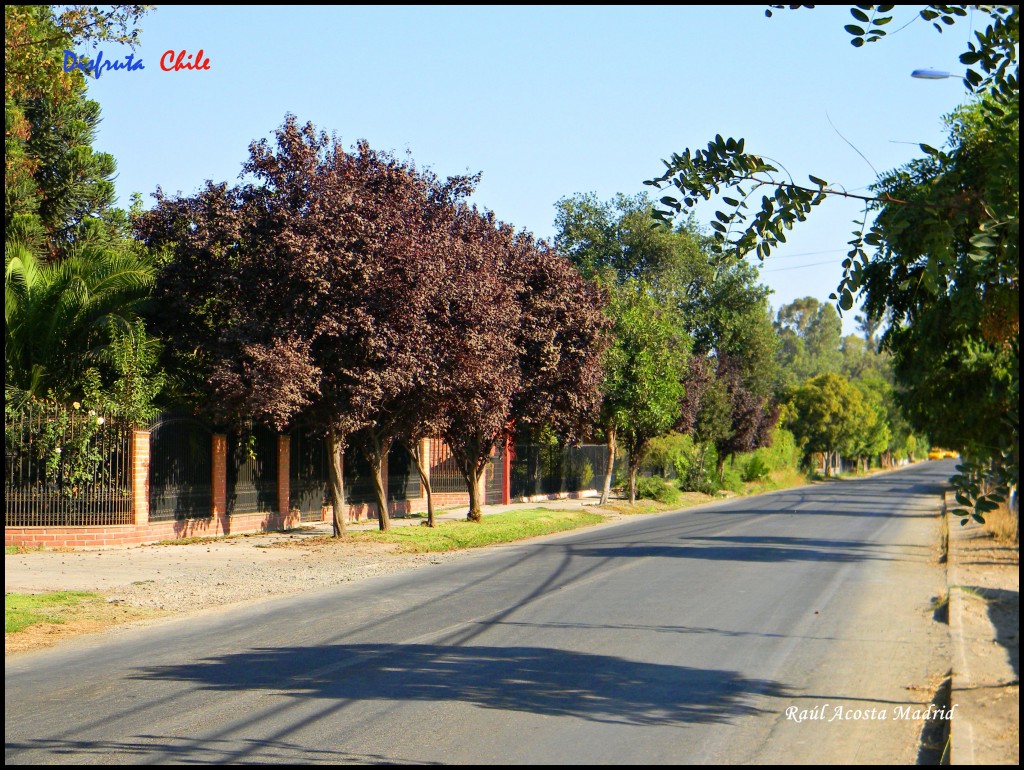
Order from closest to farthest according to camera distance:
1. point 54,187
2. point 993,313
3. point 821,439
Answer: point 993,313 < point 54,187 < point 821,439

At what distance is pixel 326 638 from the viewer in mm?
10250

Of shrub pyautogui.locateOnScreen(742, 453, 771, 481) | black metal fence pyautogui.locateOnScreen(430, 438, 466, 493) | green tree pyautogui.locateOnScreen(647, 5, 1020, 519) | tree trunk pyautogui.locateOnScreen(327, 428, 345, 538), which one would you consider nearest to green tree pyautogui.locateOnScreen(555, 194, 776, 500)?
shrub pyautogui.locateOnScreen(742, 453, 771, 481)

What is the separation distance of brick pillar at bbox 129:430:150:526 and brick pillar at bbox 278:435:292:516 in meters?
4.56

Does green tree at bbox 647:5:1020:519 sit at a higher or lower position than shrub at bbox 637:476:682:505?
higher

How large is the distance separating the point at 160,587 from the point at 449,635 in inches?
232

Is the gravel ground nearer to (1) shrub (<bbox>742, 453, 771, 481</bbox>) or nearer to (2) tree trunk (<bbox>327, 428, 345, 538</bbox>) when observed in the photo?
(2) tree trunk (<bbox>327, 428, 345, 538</bbox>)

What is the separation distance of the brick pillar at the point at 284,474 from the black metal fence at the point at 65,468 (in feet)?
16.5

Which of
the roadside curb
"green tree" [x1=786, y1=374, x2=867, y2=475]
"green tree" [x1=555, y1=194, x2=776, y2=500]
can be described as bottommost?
the roadside curb

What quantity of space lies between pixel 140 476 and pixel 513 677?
12.5 metres

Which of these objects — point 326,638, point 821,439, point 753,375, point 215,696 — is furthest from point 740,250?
point 821,439

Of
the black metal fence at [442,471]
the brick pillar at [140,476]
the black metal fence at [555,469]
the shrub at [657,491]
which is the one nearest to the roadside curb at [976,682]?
the brick pillar at [140,476]

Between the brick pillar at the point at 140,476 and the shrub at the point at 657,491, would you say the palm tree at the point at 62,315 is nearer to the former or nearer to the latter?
the brick pillar at the point at 140,476

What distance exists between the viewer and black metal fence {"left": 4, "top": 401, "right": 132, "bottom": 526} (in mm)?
17812

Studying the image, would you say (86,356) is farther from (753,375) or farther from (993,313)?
(753,375)
